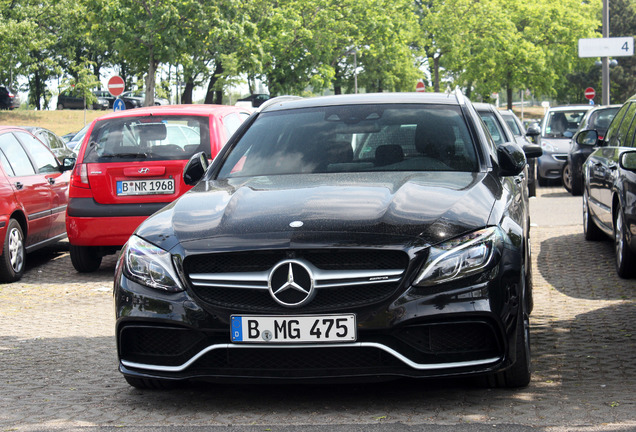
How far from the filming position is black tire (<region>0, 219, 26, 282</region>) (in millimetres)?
10227

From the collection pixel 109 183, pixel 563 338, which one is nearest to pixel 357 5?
pixel 109 183

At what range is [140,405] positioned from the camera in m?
5.02

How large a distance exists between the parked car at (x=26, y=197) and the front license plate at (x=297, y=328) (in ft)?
20.5

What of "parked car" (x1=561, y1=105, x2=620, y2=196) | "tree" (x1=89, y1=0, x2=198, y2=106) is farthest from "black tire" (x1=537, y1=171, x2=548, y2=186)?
"tree" (x1=89, y1=0, x2=198, y2=106)

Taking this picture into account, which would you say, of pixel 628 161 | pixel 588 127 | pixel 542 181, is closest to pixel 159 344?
pixel 628 161

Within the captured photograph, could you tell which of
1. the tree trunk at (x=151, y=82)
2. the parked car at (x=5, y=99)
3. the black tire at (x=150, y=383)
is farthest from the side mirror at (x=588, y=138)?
the parked car at (x=5, y=99)

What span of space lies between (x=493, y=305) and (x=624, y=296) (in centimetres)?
405

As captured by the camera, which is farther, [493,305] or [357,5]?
[357,5]

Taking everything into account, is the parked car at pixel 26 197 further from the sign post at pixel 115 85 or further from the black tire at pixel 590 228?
the sign post at pixel 115 85

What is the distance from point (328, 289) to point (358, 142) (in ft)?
5.85

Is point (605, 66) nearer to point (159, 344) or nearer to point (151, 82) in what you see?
point (151, 82)

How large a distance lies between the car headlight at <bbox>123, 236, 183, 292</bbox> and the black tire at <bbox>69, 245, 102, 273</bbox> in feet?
19.3

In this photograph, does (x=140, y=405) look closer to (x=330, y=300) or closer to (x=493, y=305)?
(x=330, y=300)

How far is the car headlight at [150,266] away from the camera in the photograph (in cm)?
469
